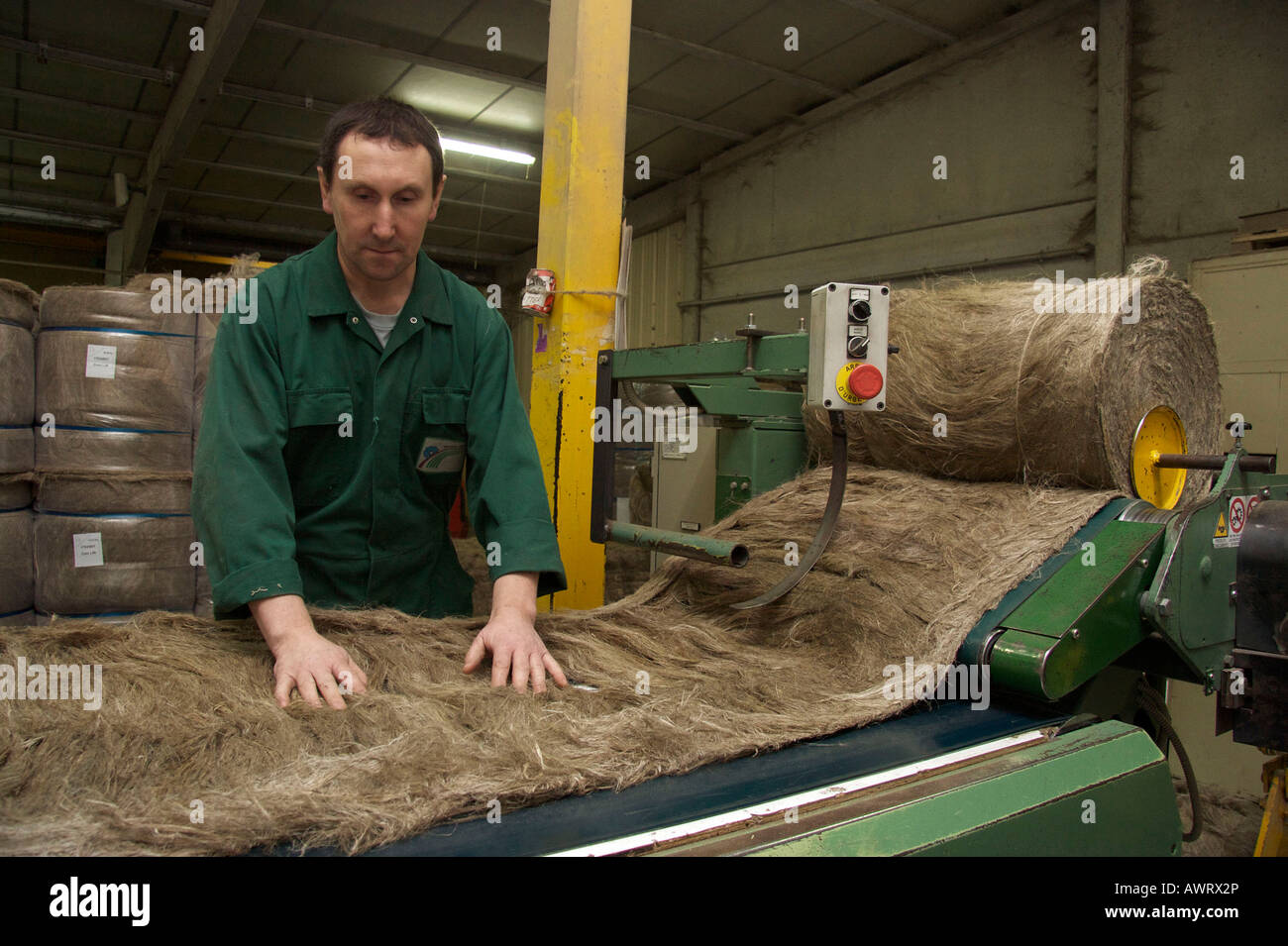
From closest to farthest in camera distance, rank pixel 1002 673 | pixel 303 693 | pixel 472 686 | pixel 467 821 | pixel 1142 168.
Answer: pixel 467 821 → pixel 303 693 → pixel 472 686 → pixel 1002 673 → pixel 1142 168

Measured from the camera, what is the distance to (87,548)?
3.28 m

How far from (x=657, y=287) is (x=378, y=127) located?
922cm

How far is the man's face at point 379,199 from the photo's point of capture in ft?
5.03

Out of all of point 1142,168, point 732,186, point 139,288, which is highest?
point 732,186

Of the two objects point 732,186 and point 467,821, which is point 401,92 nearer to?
point 732,186

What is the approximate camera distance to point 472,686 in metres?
1.46

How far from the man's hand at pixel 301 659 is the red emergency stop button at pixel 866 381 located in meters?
1.18

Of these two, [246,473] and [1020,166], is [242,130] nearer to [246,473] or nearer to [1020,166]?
[1020,166]

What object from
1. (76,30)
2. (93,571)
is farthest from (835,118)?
(93,571)

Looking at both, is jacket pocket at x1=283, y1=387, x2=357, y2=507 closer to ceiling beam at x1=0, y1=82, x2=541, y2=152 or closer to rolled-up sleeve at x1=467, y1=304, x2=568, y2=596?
rolled-up sleeve at x1=467, y1=304, x2=568, y2=596

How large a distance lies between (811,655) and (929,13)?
646cm

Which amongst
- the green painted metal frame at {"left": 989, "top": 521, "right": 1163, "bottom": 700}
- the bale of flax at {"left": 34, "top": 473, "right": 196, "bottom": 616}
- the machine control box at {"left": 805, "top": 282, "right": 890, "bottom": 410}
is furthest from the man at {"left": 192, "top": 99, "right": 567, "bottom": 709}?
the bale of flax at {"left": 34, "top": 473, "right": 196, "bottom": 616}

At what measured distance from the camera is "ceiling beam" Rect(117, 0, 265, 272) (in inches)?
243

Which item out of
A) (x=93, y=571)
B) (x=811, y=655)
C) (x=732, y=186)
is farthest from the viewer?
(x=732, y=186)
